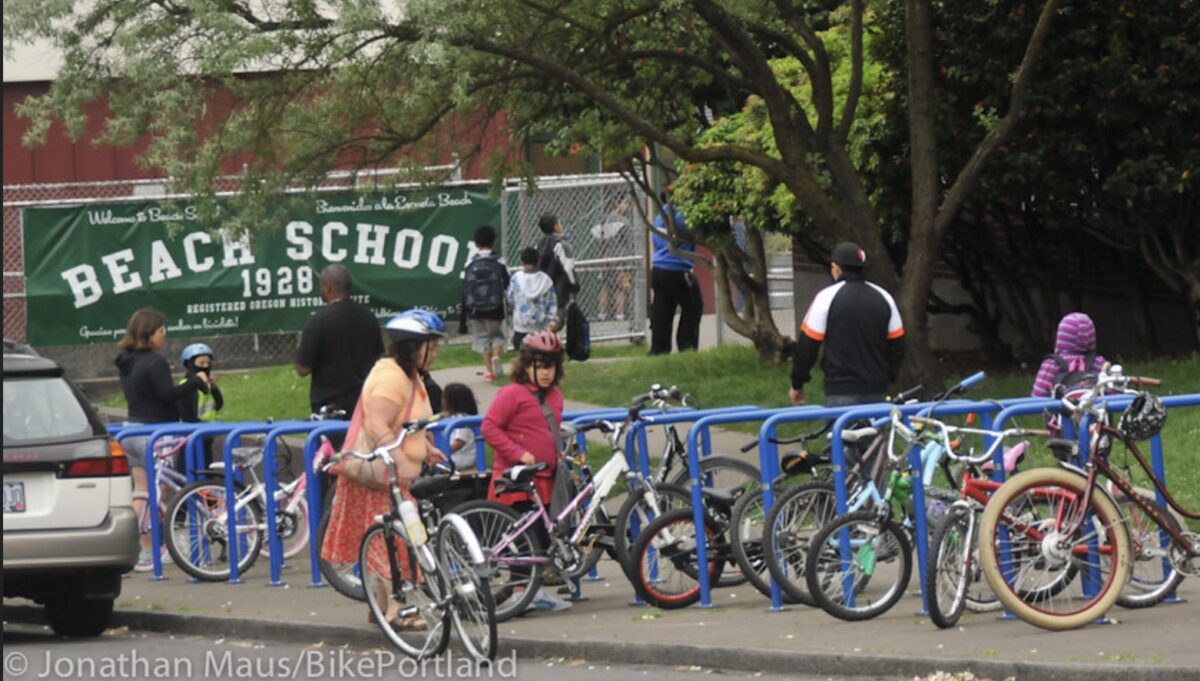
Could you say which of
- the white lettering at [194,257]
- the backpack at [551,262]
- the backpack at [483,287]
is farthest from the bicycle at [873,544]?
the white lettering at [194,257]

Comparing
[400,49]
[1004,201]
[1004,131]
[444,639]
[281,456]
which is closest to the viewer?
[444,639]

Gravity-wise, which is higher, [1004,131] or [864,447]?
[1004,131]

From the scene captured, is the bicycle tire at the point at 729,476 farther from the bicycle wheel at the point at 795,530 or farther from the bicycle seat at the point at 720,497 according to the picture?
the bicycle wheel at the point at 795,530

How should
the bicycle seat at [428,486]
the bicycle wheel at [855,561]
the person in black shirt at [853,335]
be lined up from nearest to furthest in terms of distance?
the bicycle wheel at [855,561] < the bicycle seat at [428,486] < the person in black shirt at [853,335]

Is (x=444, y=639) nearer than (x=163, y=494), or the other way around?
(x=444, y=639)

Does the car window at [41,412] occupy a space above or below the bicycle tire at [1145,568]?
above

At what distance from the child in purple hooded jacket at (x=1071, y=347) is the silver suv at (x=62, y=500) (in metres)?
4.81

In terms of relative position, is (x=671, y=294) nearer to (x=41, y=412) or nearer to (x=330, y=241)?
(x=330, y=241)

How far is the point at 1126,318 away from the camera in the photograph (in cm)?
1938

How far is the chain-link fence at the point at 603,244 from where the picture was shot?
24.5 m

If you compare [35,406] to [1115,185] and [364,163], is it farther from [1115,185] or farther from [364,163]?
[1115,185]

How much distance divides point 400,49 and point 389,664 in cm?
649

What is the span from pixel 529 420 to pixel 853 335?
1.95m

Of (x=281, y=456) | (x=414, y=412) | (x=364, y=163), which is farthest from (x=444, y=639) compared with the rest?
(x=364, y=163)
